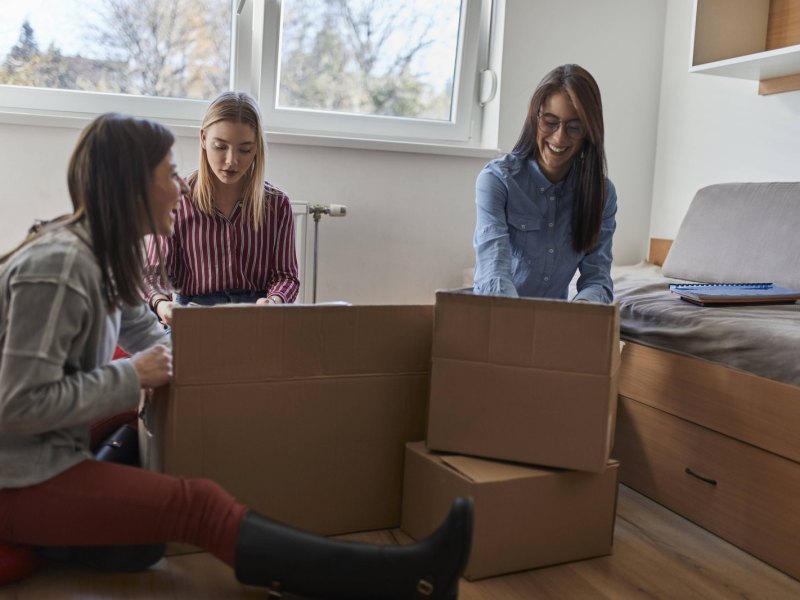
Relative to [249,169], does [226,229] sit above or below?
below

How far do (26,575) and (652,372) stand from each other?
1266 millimetres

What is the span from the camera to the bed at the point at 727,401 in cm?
141

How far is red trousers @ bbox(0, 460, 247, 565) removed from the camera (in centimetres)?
115

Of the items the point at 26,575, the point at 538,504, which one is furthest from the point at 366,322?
the point at 26,575

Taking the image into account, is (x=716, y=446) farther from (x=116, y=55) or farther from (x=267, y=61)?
(x=116, y=55)

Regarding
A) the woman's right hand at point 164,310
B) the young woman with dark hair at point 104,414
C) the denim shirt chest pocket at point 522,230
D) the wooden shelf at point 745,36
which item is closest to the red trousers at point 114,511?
the young woman with dark hair at point 104,414

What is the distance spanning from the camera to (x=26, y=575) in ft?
4.07

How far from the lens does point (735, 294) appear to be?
5.68 ft

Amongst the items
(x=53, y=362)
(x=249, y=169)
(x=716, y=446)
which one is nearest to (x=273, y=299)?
(x=249, y=169)

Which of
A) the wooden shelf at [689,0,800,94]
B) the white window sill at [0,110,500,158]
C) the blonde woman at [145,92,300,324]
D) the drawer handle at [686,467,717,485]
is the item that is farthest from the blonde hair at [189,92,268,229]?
the wooden shelf at [689,0,800,94]

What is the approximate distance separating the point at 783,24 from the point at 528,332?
1.54 m

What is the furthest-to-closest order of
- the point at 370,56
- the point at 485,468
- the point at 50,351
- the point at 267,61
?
the point at 370,56
the point at 267,61
the point at 485,468
the point at 50,351

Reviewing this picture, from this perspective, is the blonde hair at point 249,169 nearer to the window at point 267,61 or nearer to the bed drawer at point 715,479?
the window at point 267,61

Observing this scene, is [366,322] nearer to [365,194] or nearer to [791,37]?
[365,194]
